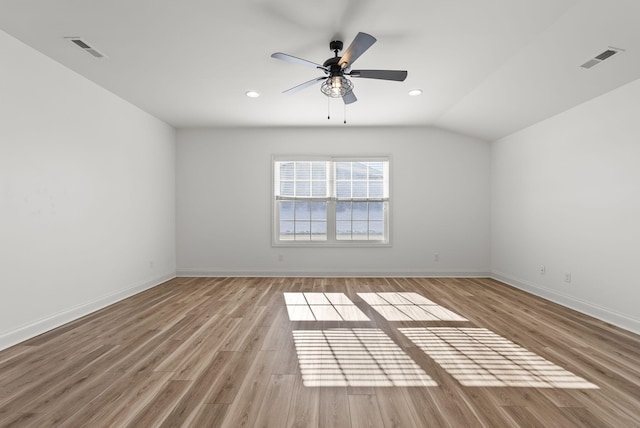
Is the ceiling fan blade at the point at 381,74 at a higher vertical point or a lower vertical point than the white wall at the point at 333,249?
higher

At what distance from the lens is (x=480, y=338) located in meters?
2.94

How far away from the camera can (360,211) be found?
19.9 ft

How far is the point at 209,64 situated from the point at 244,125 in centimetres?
232

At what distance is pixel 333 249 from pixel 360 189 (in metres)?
1.26

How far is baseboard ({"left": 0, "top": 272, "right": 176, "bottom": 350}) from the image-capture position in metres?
2.80

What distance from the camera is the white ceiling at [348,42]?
251cm

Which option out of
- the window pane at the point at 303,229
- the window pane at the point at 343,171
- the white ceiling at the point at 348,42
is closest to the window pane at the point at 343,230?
the window pane at the point at 303,229

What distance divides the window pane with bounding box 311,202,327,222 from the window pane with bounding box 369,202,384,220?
0.88m

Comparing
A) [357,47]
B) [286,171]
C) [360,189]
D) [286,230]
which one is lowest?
[286,230]

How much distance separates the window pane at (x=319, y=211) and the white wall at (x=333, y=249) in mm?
623

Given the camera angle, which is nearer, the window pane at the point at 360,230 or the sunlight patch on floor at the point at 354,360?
the sunlight patch on floor at the point at 354,360

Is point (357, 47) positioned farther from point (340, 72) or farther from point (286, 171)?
point (286, 171)

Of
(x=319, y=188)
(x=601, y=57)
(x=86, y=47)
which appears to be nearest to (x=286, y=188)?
(x=319, y=188)

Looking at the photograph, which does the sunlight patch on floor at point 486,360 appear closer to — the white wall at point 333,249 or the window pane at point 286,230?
the white wall at point 333,249
